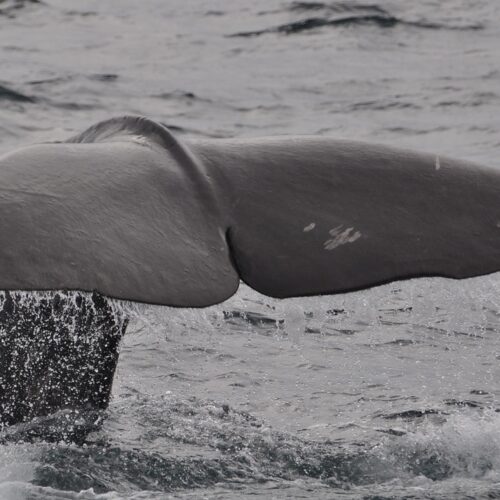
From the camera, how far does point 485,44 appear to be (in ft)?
57.0

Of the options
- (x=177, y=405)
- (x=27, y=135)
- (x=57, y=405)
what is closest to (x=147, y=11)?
(x=27, y=135)

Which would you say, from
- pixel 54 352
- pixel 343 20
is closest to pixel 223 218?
pixel 54 352

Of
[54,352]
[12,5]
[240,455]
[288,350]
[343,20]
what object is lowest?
[343,20]

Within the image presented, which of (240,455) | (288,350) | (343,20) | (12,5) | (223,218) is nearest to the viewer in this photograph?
(223,218)

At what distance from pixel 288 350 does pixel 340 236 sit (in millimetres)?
3255

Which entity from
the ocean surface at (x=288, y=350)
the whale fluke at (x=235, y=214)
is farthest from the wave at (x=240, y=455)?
the whale fluke at (x=235, y=214)

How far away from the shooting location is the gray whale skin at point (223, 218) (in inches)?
155

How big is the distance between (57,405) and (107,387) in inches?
9.3

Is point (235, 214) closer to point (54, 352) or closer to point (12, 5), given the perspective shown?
point (54, 352)

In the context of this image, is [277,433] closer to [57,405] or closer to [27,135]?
[57,405]

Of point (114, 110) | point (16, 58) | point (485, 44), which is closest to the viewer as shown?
point (114, 110)

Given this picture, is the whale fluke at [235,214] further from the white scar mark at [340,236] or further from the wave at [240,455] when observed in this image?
the wave at [240,455]

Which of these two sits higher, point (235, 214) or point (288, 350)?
point (235, 214)

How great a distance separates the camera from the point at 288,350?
25.2ft
